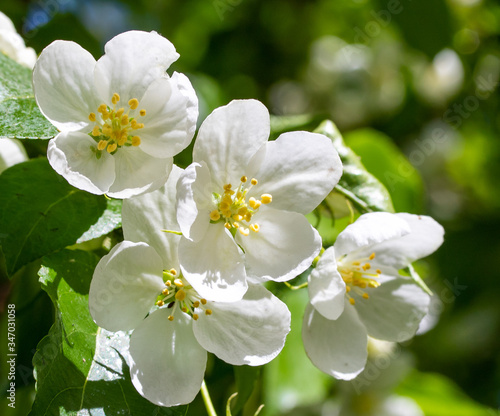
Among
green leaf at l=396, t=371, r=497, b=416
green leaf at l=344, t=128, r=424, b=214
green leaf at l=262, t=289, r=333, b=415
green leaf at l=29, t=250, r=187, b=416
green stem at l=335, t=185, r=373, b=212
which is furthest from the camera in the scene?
green leaf at l=396, t=371, r=497, b=416

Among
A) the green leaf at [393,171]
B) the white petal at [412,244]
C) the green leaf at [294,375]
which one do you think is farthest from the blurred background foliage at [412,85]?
the white petal at [412,244]

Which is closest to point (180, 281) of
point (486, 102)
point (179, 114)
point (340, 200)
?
point (179, 114)

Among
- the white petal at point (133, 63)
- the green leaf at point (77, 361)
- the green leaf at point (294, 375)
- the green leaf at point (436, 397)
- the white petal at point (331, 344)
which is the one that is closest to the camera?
the green leaf at point (77, 361)

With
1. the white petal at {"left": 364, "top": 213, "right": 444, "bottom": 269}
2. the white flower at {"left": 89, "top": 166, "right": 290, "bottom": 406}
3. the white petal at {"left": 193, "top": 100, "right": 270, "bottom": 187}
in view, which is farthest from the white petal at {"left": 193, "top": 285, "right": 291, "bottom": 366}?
the white petal at {"left": 364, "top": 213, "right": 444, "bottom": 269}

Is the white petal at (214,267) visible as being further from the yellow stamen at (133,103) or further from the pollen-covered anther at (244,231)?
the yellow stamen at (133,103)

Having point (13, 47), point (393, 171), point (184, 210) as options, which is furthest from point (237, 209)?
point (393, 171)

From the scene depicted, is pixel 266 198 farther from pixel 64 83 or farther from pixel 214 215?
pixel 64 83

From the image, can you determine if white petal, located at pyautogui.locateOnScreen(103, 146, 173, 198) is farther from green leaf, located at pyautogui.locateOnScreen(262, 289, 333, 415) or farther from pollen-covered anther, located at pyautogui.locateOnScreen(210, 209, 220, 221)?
green leaf, located at pyautogui.locateOnScreen(262, 289, 333, 415)
